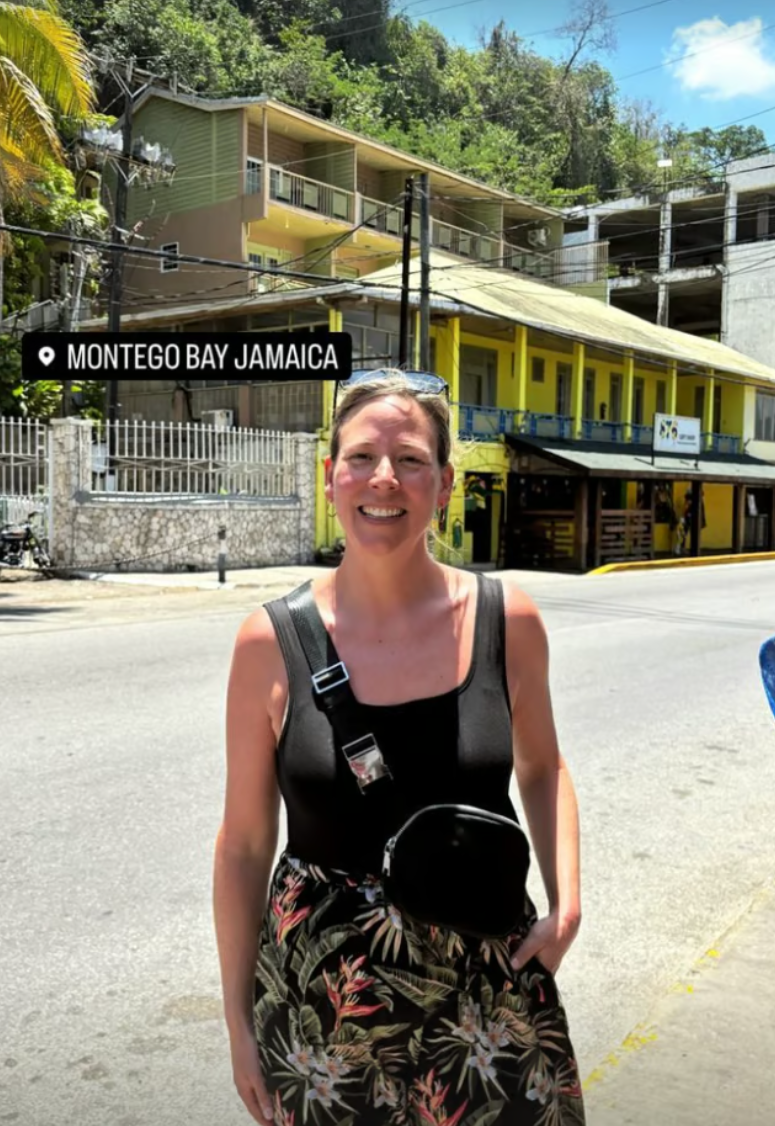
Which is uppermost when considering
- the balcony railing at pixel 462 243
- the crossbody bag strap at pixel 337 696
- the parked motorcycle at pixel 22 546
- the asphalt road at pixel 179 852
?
the balcony railing at pixel 462 243

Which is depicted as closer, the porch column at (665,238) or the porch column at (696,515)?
the porch column at (696,515)

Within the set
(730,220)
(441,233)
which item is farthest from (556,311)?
(730,220)

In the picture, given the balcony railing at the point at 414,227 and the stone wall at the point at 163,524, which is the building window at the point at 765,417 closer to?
the balcony railing at the point at 414,227

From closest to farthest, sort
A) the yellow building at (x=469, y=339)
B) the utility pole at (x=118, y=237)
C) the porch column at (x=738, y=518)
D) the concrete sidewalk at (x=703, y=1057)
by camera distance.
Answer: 1. the concrete sidewalk at (x=703, y=1057)
2. the utility pole at (x=118, y=237)
3. the yellow building at (x=469, y=339)
4. the porch column at (x=738, y=518)

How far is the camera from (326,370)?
18125 mm

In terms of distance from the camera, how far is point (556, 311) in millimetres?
30203

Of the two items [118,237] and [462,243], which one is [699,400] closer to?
[462,243]

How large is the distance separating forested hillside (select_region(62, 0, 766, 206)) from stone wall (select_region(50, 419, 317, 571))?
21.8 m

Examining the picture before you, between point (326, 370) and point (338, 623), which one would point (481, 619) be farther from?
point (326, 370)

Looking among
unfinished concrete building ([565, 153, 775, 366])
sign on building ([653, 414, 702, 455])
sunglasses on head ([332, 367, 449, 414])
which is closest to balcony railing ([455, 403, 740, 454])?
sign on building ([653, 414, 702, 455])

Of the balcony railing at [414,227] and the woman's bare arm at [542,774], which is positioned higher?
the balcony railing at [414,227]

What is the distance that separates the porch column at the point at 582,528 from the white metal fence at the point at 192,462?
783cm

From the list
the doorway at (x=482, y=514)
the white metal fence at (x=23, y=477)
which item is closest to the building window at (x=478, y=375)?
the doorway at (x=482, y=514)

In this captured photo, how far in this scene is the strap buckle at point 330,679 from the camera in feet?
5.40
